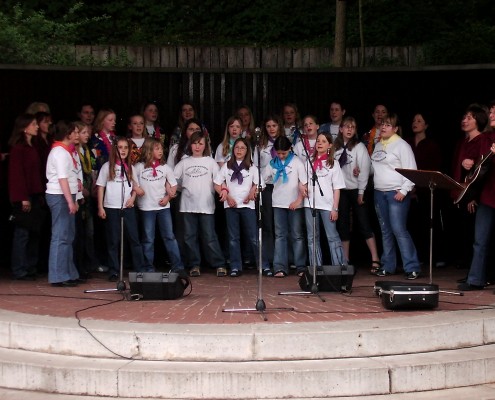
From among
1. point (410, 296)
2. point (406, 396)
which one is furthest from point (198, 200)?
point (406, 396)

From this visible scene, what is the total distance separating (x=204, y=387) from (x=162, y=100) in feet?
25.7

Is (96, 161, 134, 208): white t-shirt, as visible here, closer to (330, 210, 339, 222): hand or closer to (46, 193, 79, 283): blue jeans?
(46, 193, 79, 283): blue jeans

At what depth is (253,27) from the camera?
22.9m

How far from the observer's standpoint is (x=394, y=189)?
1416cm

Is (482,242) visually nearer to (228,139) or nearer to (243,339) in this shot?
(228,139)

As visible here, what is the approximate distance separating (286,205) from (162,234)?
5.24 ft

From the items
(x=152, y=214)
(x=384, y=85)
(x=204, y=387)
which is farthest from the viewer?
(x=384, y=85)

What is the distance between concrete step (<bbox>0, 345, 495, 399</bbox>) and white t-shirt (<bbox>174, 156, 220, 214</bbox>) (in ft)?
15.8

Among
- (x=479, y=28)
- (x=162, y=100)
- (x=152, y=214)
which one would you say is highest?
(x=479, y=28)

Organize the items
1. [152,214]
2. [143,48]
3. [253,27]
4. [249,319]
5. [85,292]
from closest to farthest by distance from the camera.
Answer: [249,319] < [85,292] < [152,214] < [143,48] < [253,27]

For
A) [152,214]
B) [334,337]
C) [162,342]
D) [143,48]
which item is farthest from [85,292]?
[143,48]

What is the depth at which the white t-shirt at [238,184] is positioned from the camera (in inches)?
572

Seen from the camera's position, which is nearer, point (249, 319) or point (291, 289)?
point (249, 319)

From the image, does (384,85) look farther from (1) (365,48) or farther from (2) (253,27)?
(2) (253,27)
